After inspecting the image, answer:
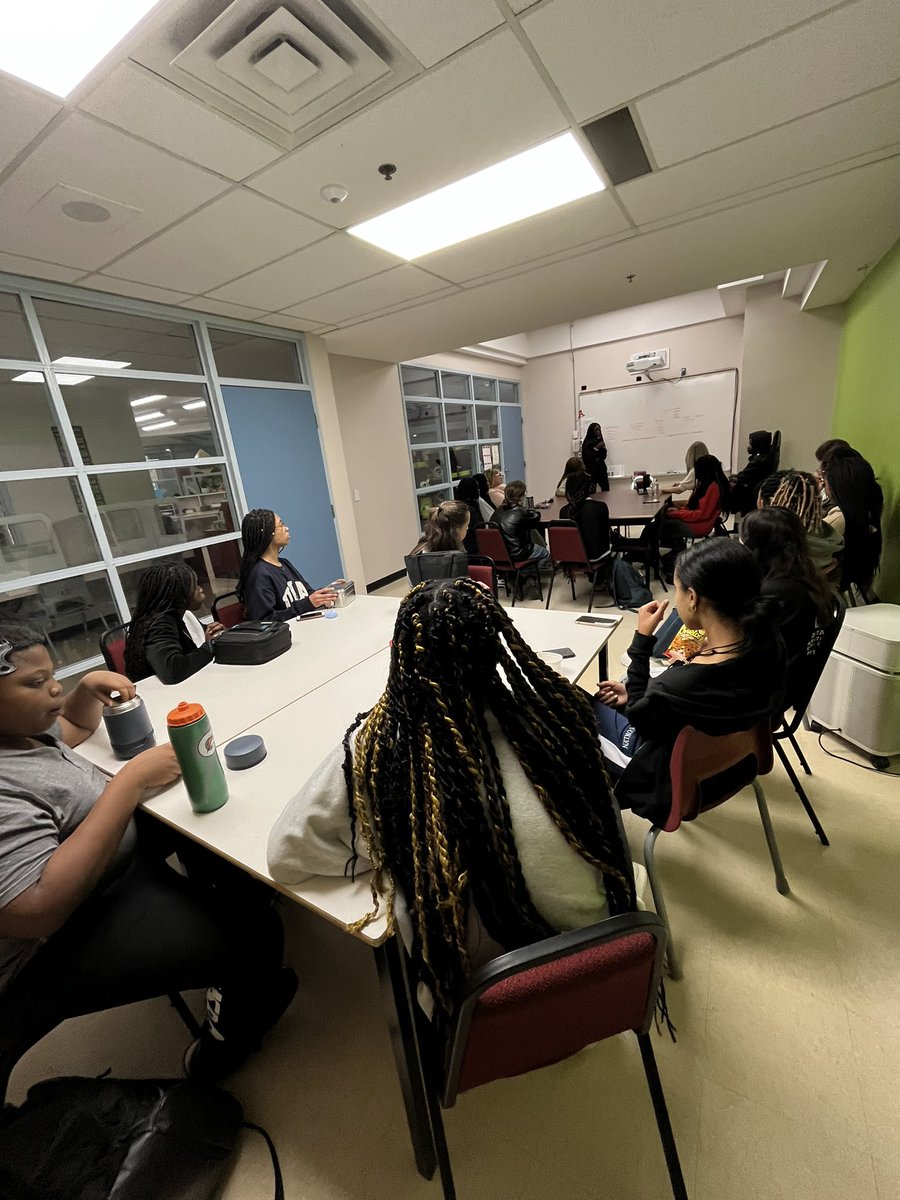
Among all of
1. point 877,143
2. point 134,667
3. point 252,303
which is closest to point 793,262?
point 877,143

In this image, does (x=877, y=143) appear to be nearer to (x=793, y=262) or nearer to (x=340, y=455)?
(x=793, y=262)

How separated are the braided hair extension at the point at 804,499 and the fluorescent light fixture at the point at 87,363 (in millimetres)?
3995

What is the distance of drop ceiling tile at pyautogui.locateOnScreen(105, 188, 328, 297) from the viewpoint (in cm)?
204

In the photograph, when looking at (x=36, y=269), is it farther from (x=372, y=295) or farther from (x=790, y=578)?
(x=790, y=578)

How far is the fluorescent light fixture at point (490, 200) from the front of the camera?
193 cm

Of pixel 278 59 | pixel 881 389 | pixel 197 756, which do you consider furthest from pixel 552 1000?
pixel 881 389

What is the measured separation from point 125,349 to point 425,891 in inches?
148

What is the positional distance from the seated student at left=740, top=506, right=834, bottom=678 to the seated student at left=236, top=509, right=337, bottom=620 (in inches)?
82.5

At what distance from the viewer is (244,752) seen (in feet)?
4.21

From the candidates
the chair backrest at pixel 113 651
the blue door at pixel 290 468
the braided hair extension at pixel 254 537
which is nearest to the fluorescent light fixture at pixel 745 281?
the blue door at pixel 290 468

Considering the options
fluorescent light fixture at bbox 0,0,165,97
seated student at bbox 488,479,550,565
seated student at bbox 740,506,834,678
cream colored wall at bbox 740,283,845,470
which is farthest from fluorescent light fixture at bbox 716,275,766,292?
fluorescent light fixture at bbox 0,0,165,97

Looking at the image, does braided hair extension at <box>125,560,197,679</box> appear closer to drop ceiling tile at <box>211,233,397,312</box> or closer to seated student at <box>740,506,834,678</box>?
drop ceiling tile at <box>211,233,397,312</box>

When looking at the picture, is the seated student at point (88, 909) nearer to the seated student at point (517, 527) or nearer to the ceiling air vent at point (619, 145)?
the ceiling air vent at point (619, 145)

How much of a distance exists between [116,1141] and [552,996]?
3.33ft
